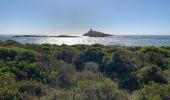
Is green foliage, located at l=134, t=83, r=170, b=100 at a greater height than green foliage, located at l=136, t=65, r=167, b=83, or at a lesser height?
greater

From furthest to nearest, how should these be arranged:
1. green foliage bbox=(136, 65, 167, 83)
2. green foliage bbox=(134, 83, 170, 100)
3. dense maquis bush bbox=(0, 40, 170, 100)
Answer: green foliage bbox=(136, 65, 167, 83), green foliage bbox=(134, 83, 170, 100), dense maquis bush bbox=(0, 40, 170, 100)

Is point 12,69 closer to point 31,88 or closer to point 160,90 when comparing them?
point 31,88

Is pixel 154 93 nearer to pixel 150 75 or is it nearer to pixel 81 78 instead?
pixel 81 78

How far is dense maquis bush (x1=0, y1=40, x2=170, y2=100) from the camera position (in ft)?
29.9

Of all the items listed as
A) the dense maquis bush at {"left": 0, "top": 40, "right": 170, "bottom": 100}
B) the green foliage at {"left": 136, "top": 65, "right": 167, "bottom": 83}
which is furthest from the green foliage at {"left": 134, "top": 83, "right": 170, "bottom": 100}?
the green foliage at {"left": 136, "top": 65, "right": 167, "bottom": 83}

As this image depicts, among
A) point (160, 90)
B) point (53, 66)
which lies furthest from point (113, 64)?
point (160, 90)

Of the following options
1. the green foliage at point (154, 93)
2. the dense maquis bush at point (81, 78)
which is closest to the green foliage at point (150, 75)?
the dense maquis bush at point (81, 78)

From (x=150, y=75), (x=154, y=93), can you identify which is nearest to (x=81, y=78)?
(x=150, y=75)

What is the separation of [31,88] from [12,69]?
12.1ft

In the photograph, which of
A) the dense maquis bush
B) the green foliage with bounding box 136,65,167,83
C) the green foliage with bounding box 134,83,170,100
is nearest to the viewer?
the dense maquis bush

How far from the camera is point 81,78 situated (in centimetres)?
1339

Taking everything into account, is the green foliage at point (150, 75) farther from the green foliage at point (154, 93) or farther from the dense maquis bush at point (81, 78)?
the green foliage at point (154, 93)

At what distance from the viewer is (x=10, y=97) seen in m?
8.73

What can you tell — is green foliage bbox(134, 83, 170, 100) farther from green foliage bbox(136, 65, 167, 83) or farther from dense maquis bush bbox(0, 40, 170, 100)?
green foliage bbox(136, 65, 167, 83)
